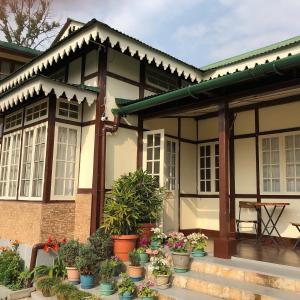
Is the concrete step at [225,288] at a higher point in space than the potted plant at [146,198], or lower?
lower

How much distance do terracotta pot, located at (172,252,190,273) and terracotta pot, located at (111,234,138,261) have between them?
123 cm

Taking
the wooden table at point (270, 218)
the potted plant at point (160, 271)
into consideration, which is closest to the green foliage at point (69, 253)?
the potted plant at point (160, 271)

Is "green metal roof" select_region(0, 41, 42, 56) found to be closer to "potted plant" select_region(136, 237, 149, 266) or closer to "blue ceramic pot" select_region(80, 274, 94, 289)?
"potted plant" select_region(136, 237, 149, 266)

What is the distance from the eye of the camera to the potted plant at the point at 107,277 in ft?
18.1

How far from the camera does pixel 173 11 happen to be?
8234 mm

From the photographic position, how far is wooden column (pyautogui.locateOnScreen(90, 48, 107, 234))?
23.6ft

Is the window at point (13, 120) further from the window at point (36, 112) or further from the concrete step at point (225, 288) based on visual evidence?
the concrete step at point (225, 288)

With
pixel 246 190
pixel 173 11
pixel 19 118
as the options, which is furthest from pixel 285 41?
pixel 19 118

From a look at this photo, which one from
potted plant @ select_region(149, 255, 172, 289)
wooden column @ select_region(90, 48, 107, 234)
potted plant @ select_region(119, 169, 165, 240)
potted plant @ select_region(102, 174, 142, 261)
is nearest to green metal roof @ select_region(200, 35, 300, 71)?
wooden column @ select_region(90, 48, 107, 234)

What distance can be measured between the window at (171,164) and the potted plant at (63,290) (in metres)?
3.55

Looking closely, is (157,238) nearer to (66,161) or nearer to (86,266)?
(86,266)

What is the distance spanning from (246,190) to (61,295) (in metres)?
4.83

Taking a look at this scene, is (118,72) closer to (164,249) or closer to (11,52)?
(164,249)

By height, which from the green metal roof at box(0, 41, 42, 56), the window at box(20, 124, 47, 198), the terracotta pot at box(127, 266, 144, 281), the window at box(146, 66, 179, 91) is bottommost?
the terracotta pot at box(127, 266, 144, 281)
